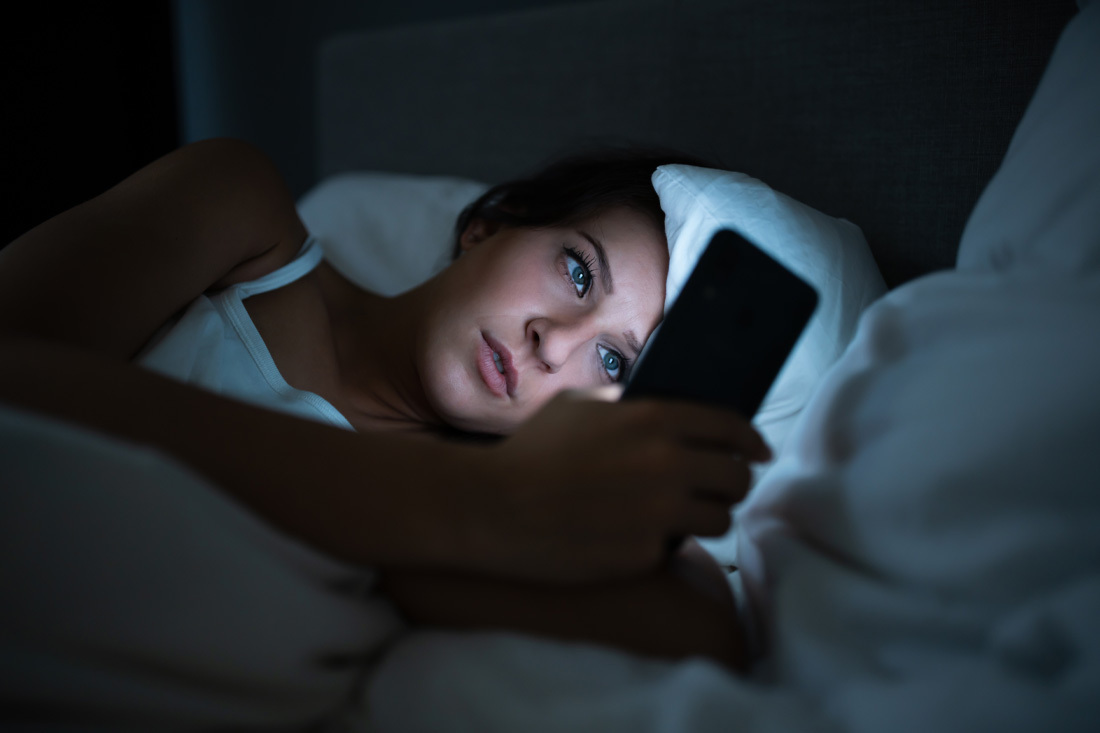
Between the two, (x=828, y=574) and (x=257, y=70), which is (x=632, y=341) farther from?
(x=257, y=70)

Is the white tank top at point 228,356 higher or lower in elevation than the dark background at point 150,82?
lower

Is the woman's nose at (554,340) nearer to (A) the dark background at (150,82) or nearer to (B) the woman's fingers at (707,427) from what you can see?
(B) the woman's fingers at (707,427)

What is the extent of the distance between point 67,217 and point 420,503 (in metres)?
0.52

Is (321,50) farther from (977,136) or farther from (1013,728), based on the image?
(1013,728)

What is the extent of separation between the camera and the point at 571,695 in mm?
363

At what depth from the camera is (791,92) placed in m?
0.95

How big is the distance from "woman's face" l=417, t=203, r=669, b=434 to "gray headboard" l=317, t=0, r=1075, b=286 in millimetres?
262

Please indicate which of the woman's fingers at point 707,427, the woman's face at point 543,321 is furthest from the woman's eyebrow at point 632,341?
the woman's fingers at point 707,427

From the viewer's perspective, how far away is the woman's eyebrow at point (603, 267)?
0.86 metres

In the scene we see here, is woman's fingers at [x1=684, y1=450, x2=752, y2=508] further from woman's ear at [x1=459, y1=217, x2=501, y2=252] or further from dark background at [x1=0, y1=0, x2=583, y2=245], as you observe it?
dark background at [x1=0, y1=0, x2=583, y2=245]

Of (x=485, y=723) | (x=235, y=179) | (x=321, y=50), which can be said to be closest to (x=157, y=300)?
(x=235, y=179)

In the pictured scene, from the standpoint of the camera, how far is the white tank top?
670mm

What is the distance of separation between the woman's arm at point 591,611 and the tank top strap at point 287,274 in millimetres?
553

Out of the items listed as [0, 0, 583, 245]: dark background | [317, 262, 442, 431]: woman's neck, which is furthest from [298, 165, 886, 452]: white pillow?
[0, 0, 583, 245]: dark background
